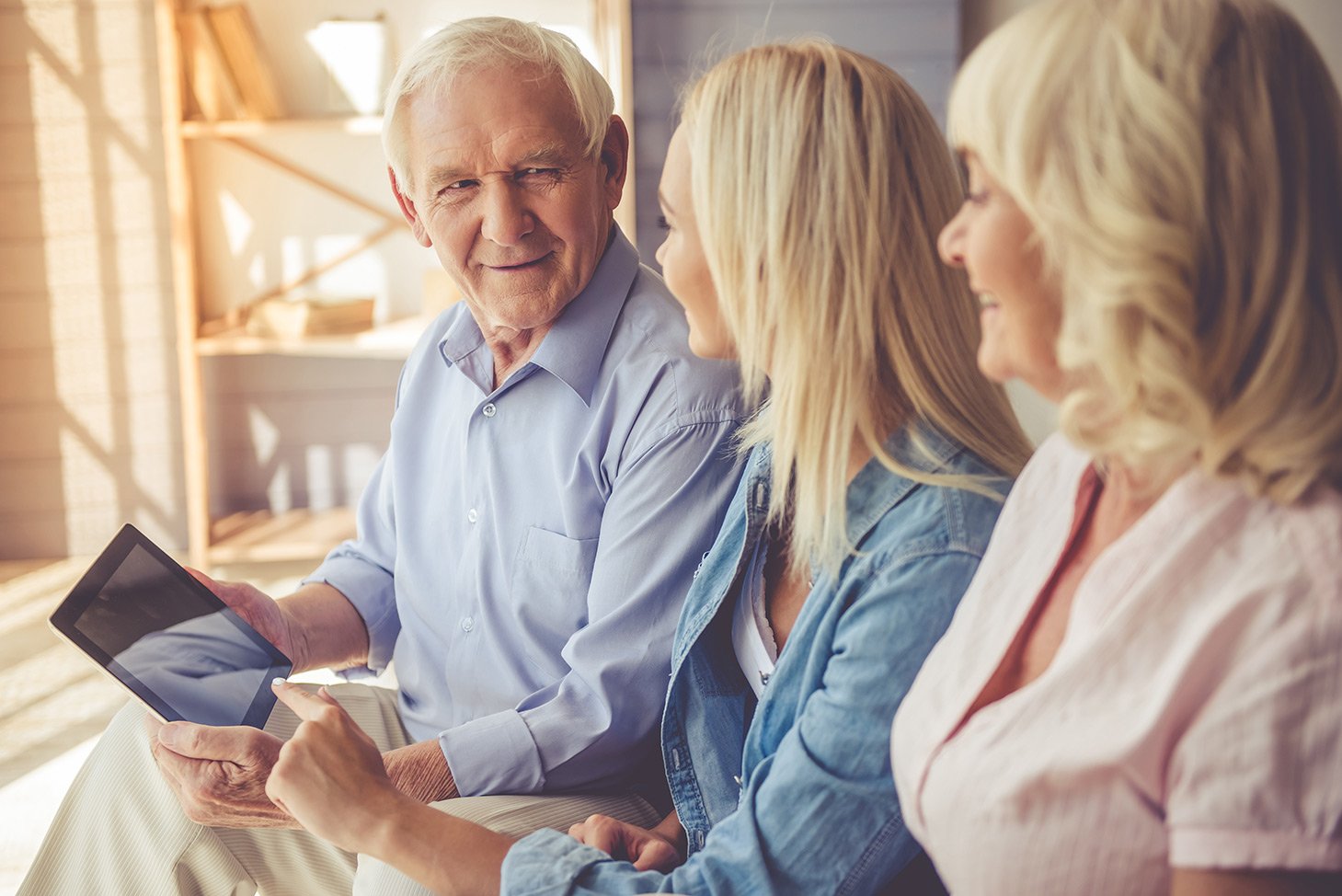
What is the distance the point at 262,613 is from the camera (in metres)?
1.57

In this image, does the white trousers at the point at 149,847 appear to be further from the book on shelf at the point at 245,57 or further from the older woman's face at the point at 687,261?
the book on shelf at the point at 245,57

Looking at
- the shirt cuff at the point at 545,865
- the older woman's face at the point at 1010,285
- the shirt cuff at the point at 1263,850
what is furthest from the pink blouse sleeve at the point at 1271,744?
the shirt cuff at the point at 545,865

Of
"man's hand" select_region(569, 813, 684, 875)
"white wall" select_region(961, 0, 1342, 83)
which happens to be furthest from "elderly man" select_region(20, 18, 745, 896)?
"white wall" select_region(961, 0, 1342, 83)

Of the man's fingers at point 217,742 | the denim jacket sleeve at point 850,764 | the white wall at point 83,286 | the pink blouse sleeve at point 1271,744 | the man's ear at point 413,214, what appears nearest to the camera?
the pink blouse sleeve at point 1271,744

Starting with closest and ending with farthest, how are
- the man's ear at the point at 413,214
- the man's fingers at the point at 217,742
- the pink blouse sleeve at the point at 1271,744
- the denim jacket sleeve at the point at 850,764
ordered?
the pink blouse sleeve at the point at 1271,744, the denim jacket sleeve at the point at 850,764, the man's fingers at the point at 217,742, the man's ear at the point at 413,214

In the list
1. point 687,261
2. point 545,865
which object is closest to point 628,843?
point 545,865

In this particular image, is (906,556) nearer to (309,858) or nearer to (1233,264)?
(1233,264)

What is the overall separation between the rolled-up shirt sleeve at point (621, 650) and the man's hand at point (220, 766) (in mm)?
191

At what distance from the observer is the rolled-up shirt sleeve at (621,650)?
1.33m

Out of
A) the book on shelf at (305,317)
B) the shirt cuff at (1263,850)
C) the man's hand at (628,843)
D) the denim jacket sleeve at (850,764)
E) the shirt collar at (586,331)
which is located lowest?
the book on shelf at (305,317)

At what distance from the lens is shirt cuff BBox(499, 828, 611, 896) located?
1.04 meters

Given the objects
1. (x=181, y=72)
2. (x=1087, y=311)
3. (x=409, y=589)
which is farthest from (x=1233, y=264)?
(x=181, y=72)

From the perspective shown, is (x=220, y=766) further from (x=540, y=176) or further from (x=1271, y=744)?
(x=1271, y=744)

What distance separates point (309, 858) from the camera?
4.78ft
